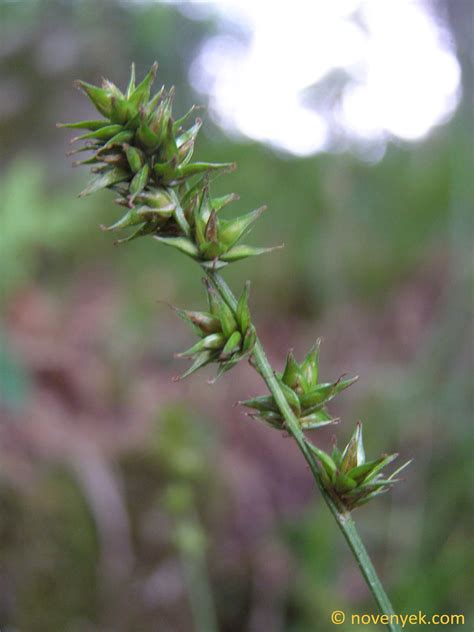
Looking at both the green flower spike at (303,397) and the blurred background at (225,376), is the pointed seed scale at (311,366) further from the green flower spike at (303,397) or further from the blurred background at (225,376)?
the blurred background at (225,376)

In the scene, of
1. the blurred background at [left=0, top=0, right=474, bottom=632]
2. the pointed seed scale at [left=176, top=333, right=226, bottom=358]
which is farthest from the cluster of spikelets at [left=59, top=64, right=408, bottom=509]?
the blurred background at [left=0, top=0, right=474, bottom=632]

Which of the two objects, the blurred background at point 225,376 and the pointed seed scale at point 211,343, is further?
the blurred background at point 225,376

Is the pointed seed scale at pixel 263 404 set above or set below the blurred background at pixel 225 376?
above

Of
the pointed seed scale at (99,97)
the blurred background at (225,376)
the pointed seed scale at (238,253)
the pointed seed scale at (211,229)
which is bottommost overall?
the blurred background at (225,376)

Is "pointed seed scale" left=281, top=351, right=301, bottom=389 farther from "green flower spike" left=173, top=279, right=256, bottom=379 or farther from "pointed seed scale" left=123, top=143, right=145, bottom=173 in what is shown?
"pointed seed scale" left=123, top=143, right=145, bottom=173

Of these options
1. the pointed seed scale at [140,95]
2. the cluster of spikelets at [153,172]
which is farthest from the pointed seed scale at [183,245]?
the pointed seed scale at [140,95]

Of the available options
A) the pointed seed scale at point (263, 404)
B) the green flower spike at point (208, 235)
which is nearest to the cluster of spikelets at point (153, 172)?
the green flower spike at point (208, 235)

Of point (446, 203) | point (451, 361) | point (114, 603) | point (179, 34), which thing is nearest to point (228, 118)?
point (179, 34)

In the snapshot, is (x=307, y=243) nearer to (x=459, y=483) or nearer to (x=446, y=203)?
(x=446, y=203)

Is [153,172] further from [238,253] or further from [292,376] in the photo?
[292,376]
